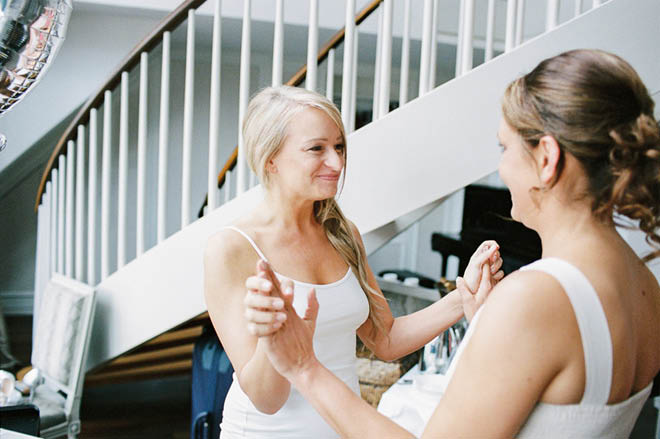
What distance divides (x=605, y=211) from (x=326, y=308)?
0.77m

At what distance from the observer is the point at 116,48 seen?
3.67m

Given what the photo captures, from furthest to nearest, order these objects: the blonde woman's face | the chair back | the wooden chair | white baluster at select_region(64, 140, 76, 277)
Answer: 1. white baluster at select_region(64, 140, 76, 277)
2. the chair back
3. the wooden chair
4. the blonde woman's face

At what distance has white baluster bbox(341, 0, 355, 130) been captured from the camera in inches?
97.7

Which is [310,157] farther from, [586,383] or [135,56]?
[135,56]

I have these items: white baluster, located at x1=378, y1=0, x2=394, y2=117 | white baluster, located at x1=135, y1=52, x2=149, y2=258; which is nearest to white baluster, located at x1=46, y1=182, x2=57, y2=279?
white baluster, located at x1=135, y1=52, x2=149, y2=258

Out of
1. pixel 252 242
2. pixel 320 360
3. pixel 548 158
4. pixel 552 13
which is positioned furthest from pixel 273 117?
pixel 552 13

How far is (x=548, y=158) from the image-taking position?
0.86 m

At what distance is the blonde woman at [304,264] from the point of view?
1400 millimetres

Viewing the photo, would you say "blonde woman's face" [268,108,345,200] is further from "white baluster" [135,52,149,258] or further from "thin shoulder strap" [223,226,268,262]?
"white baluster" [135,52,149,258]

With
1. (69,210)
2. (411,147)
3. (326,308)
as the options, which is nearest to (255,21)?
(69,210)

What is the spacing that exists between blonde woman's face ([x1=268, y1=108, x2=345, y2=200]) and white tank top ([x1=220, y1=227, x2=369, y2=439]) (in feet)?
0.65

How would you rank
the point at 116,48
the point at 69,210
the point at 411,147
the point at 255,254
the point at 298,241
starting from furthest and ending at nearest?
the point at 116,48, the point at 69,210, the point at 411,147, the point at 298,241, the point at 255,254

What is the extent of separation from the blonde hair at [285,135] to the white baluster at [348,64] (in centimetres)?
90

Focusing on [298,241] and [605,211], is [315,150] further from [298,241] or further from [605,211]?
[605,211]
